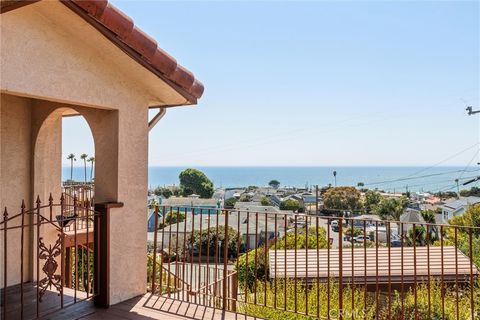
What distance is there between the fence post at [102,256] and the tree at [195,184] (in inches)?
2188

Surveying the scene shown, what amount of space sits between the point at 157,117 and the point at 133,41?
1.30 m

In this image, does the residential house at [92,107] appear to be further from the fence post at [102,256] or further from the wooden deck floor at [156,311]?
the wooden deck floor at [156,311]

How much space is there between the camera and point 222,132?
A: 9750cm

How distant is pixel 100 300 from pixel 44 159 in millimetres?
2301

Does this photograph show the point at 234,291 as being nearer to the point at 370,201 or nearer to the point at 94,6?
the point at 94,6

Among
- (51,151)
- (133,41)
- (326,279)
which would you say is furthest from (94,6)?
(326,279)

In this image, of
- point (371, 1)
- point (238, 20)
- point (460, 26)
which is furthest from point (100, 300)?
point (460, 26)

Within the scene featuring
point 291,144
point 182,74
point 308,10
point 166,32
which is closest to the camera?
point 182,74

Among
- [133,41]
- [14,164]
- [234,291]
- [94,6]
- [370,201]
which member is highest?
[94,6]

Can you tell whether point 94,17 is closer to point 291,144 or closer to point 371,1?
point 371,1

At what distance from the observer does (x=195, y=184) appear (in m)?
60.6

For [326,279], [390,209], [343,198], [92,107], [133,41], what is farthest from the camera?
[343,198]

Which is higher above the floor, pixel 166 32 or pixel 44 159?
pixel 166 32

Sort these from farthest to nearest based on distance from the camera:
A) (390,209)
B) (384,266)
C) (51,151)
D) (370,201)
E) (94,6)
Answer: (370,201) → (390,209) → (384,266) → (51,151) → (94,6)
